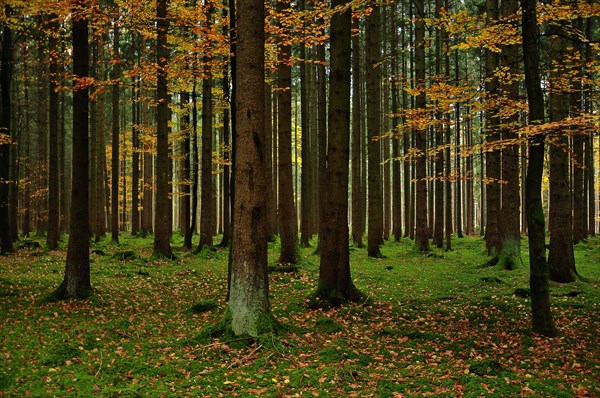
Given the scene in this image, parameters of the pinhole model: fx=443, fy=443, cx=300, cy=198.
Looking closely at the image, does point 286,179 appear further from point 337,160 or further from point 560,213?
point 560,213

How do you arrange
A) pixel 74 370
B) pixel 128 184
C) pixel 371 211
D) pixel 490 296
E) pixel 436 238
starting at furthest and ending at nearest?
1. pixel 128 184
2. pixel 436 238
3. pixel 371 211
4. pixel 490 296
5. pixel 74 370

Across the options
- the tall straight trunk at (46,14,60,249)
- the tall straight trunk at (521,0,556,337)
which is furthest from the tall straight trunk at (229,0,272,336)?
the tall straight trunk at (46,14,60,249)

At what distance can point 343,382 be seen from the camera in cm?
621

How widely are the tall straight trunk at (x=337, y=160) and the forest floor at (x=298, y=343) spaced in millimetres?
1028

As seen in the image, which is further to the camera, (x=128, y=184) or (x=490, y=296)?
(x=128, y=184)

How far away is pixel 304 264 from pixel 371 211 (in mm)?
5015

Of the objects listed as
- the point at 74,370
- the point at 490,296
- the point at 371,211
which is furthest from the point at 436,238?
the point at 74,370

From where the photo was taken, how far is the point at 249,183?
7.32 metres

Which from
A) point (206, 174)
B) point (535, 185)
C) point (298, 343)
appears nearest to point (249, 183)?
point (298, 343)

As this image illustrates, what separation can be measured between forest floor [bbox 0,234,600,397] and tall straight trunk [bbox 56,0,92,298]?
1.74 feet

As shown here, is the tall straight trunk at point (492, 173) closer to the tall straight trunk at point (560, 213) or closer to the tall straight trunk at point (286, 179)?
the tall straight trunk at point (560, 213)

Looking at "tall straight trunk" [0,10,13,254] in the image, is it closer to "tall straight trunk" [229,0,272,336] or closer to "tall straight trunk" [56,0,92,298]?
"tall straight trunk" [56,0,92,298]

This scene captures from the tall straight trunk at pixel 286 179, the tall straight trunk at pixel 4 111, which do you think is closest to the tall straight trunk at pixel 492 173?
the tall straight trunk at pixel 286 179

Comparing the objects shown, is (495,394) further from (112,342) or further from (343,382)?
(112,342)
